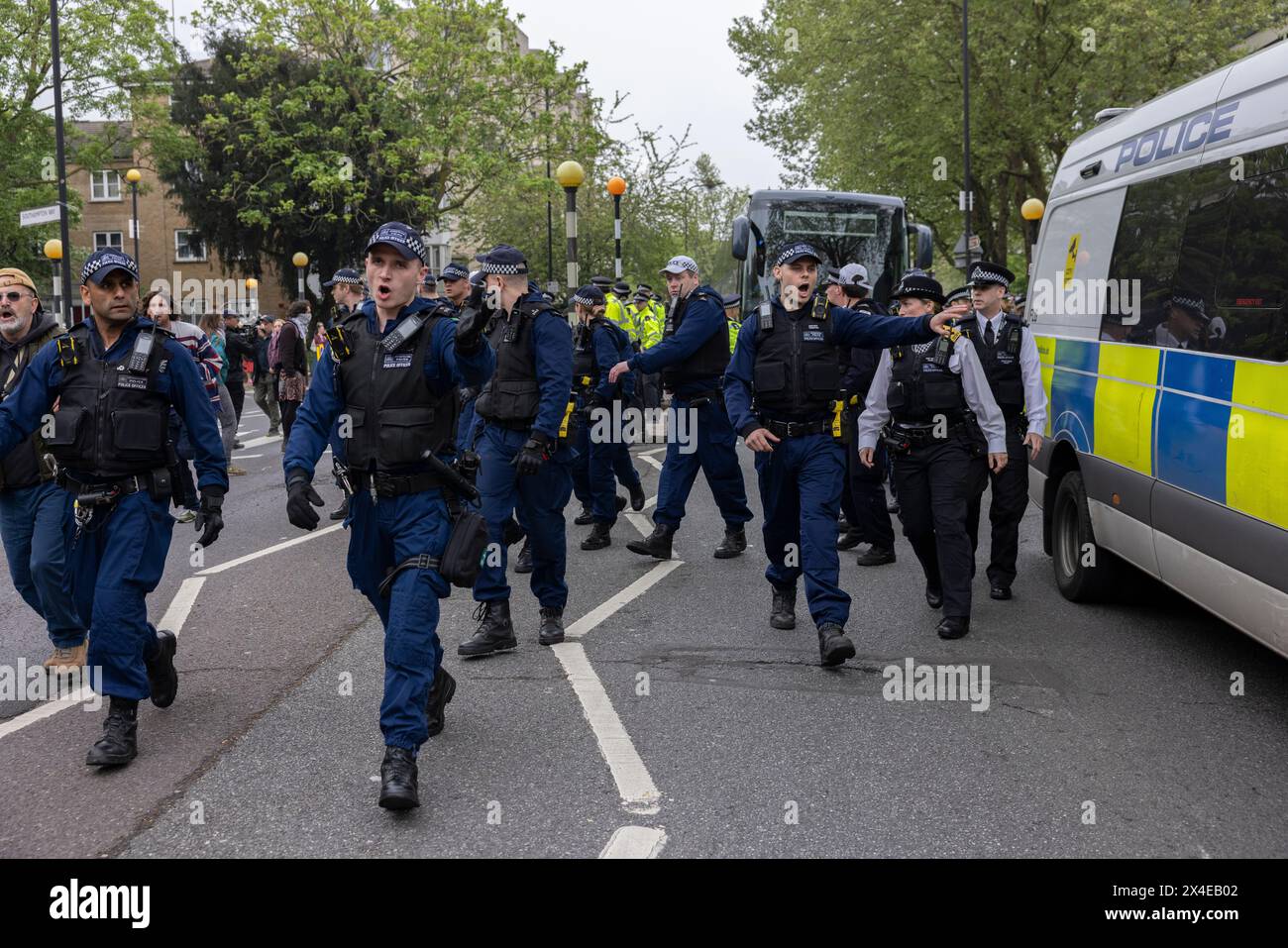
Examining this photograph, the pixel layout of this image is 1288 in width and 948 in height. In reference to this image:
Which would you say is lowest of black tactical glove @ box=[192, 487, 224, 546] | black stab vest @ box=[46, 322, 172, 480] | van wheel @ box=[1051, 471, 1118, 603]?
van wheel @ box=[1051, 471, 1118, 603]

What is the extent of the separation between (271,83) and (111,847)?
130ft

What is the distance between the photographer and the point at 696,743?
4.95 metres

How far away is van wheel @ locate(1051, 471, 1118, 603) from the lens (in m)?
7.18

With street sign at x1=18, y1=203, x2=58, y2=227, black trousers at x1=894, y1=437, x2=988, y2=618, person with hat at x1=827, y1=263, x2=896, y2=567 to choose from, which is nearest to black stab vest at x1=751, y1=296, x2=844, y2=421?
black trousers at x1=894, y1=437, x2=988, y2=618

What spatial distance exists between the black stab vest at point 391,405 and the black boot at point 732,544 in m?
4.56

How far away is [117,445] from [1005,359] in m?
4.96

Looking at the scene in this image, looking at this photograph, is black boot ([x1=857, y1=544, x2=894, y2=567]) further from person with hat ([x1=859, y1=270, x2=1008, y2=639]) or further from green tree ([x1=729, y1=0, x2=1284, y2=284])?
green tree ([x1=729, y1=0, x2=1284, y2=284])

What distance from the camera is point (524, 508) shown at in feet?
22.0

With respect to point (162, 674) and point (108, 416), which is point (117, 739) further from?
point (108, 416)

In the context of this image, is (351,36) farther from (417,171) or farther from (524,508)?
(524,508)

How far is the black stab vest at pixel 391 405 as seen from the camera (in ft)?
15.4

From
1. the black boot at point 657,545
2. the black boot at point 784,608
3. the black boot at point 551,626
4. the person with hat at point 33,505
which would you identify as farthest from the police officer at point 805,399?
the person with hat at point 33,505

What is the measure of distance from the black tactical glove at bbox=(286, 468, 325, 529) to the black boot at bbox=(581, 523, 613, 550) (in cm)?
503

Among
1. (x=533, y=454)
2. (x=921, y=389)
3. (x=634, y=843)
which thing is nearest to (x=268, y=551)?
(x=533, y=454)
